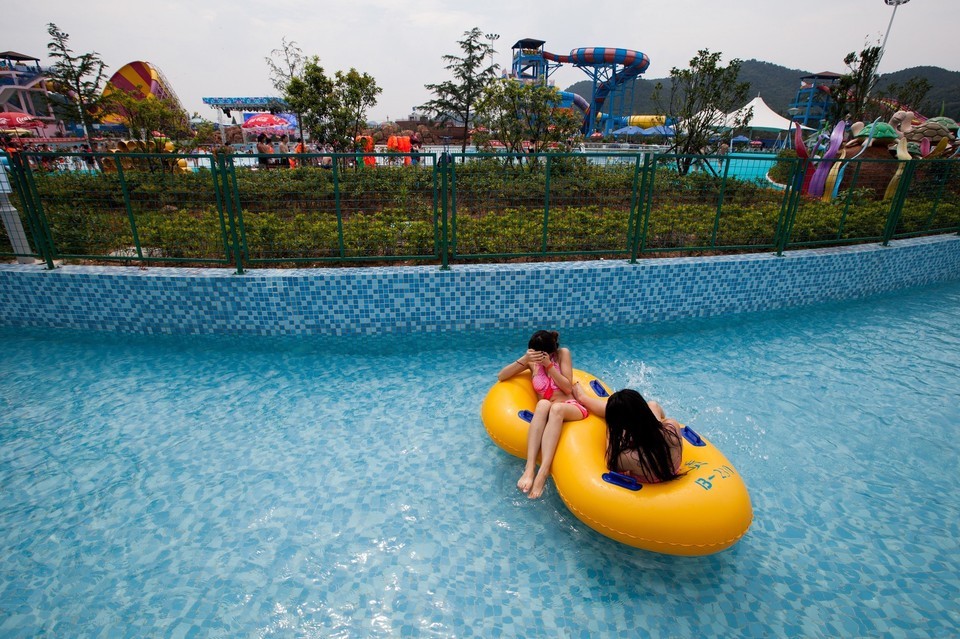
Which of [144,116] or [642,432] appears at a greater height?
[144,116]

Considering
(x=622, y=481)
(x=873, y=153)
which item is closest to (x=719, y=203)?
(x=622, y=481)

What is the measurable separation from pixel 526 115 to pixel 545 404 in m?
10.3

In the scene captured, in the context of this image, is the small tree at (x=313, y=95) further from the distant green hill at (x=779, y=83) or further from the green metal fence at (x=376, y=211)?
the distant green hill at (x=779, y=83)

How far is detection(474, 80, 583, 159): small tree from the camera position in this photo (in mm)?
11117

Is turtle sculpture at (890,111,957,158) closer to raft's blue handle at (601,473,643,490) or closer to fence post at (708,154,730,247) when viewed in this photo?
fence post at (708,154,730,247)

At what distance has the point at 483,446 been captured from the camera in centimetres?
351

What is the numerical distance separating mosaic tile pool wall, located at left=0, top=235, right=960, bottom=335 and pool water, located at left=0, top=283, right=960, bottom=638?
0.51 meters

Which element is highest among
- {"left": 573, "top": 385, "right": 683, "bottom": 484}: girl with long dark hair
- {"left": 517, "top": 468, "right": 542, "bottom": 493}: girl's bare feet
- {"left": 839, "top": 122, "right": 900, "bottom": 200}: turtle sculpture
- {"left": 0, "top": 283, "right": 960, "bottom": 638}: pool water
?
{"left": 839, "top": 122, "right": 900, "bottom": 200}: turtle sculpture

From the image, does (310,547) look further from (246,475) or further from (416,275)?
(416,275)

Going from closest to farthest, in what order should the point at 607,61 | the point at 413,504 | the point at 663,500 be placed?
the point at 663,500 < the point at 413,504 < the point at 607,61

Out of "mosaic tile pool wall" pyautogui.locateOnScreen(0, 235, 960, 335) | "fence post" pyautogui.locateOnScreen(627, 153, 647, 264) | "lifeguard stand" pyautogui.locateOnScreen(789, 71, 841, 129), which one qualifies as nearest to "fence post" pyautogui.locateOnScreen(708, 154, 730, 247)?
"mosaic tile pool wall" pyautogui.locateOnScreen(0, 235, 960, 335)

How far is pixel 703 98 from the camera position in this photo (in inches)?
418

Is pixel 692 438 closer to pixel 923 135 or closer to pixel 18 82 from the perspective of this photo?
pixel 923 135

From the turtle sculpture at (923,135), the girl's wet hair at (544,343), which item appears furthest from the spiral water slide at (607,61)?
the girl's wet hair at (544,343)
